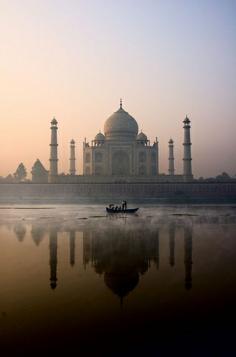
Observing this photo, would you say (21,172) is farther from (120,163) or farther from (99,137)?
(120,163)

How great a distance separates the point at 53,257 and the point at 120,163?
40.7m

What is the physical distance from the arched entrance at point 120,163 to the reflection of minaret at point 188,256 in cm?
3437

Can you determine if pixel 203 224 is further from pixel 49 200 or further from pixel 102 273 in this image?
pixel 49 200

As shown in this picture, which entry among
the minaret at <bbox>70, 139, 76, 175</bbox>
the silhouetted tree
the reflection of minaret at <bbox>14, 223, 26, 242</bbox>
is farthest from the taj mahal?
the reflection of minaret at <bbox>14, 223, 26, 242</bbox>

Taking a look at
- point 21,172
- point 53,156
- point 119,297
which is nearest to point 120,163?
point 53,156

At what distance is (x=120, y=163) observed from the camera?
50500 mm

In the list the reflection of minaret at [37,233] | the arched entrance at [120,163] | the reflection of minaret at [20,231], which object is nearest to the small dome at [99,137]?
the arched entrance at [120,163]

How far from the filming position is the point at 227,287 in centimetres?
700

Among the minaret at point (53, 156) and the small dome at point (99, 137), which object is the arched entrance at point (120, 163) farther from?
the minaret at point (53, 156)

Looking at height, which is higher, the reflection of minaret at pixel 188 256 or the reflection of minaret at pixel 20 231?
the reflection of minaret at pixel 20 231

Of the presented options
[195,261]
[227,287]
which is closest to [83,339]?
[227,287]

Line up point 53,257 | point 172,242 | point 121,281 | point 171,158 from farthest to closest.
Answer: point 171,158 < point 172,242 < point 53,257 < point 121,281

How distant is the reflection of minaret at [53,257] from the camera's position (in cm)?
754

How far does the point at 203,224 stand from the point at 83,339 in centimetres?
1395
